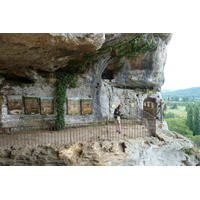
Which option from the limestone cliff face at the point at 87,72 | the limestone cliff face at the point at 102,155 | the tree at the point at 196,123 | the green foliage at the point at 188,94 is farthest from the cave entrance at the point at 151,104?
the tree at the point at 196,123

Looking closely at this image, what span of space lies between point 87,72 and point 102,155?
17.8 ft

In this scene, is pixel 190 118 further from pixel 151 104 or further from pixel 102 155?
pixel 102 155

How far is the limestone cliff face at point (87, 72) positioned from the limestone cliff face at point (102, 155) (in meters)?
3.30

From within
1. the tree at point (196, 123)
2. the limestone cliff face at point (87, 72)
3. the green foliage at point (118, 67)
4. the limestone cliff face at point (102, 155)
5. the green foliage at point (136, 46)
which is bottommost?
the tree at point (196, 123)

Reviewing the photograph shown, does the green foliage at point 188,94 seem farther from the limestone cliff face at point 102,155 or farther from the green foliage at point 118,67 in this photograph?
the limestone cliff face at point 102,155

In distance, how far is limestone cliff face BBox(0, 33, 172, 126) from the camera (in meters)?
Answer: 4.10

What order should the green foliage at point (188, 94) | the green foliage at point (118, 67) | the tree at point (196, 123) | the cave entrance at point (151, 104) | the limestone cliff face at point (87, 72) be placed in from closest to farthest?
the limestone cliff face at point (87, 72) → the green foliage at point (118, 67) → the cave entrance at point (151, 104) → the tree at point (196, 123) → the green foliage at point (188, 94)

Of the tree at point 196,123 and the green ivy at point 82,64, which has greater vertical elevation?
the green ivy at point 82,64

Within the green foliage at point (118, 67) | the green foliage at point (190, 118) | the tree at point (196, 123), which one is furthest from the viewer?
the green foliage at point (190, 118)

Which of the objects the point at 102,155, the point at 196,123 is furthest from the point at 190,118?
the point at 102,155

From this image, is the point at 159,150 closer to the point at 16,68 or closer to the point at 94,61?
the point at 94,61

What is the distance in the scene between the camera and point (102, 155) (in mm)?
4305

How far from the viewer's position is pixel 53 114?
779cm

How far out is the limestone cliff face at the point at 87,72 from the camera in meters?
4.10
